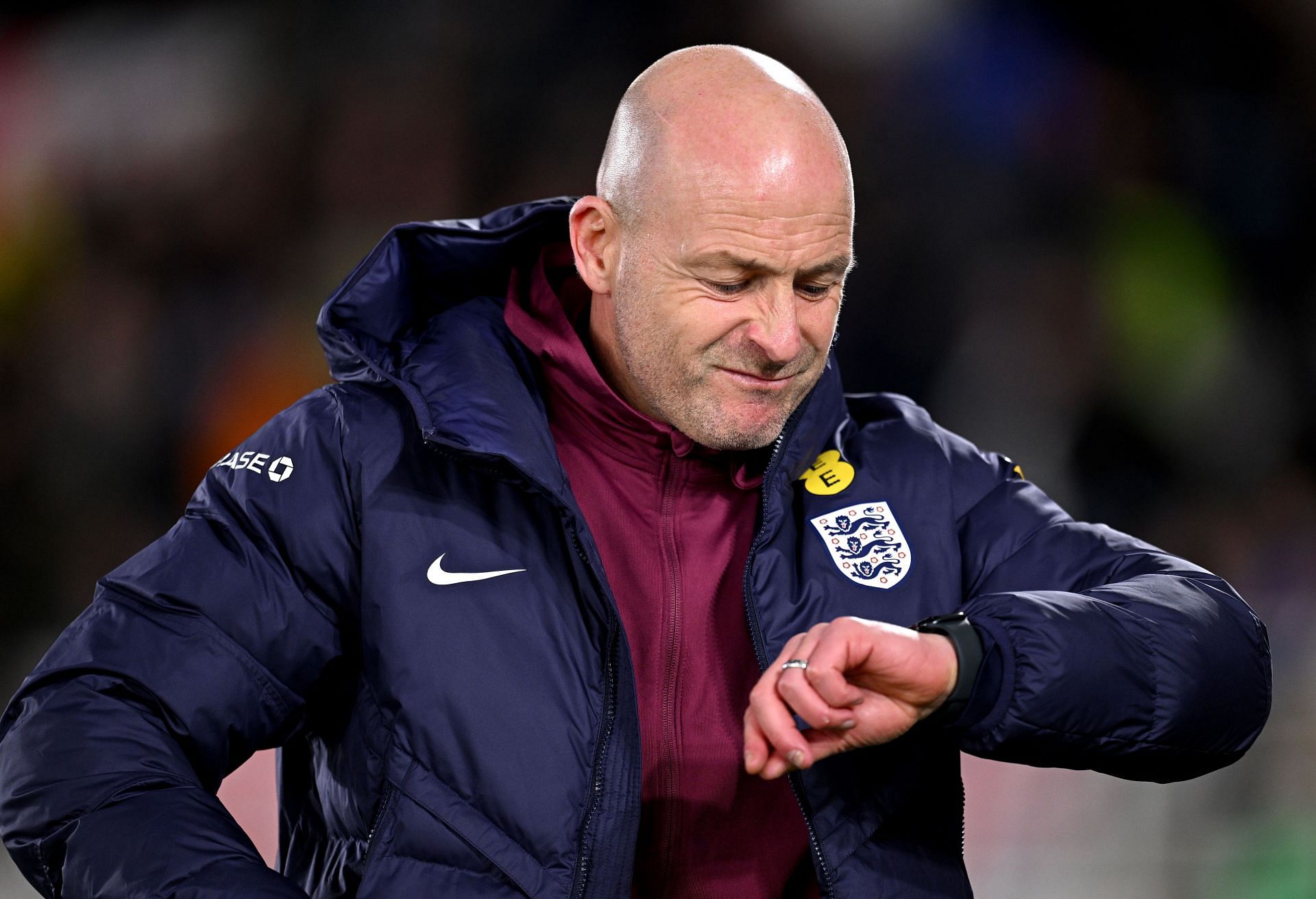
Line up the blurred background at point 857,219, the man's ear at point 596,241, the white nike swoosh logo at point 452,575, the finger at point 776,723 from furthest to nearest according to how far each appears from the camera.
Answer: the blurred background at point 857,219, the man's ear at point 596,241, the white nike swoosh logo at point 452,575, the finger at point 776,723

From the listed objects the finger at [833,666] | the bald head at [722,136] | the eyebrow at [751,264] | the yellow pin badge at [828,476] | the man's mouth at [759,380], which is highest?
the bald head at [722,136]

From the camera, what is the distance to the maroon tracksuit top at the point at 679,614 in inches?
65.4

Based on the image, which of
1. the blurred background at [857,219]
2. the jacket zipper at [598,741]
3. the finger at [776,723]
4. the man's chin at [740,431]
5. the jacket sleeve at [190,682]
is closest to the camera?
the finger at [776,723]

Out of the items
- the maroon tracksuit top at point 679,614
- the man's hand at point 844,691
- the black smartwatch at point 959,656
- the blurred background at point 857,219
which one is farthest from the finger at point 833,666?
the blurred background at point 857,219

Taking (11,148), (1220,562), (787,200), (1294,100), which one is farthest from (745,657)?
(1294,100)

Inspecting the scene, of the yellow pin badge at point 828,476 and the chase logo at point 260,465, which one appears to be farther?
the yellow pin badge at point 828,476

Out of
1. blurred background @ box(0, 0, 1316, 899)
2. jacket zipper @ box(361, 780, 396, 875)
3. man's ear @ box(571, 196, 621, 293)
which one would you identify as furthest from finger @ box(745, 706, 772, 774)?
blurred background @ box(0, 0, 1316, 899)

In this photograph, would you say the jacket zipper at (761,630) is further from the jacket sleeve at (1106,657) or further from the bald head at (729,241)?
the jacket sleeve at (1106,657)

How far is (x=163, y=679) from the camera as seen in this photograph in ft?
4.94

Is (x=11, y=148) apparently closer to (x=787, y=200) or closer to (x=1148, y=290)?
(x=787, y=200)

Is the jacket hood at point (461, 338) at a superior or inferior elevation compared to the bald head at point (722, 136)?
inferior

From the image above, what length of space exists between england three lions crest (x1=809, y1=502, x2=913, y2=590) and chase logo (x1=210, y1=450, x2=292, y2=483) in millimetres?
633

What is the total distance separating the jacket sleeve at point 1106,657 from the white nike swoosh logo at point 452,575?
526 mm

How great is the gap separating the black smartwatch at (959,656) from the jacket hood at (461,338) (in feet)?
1.20
